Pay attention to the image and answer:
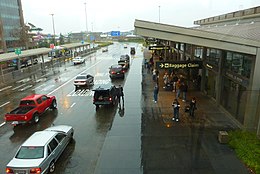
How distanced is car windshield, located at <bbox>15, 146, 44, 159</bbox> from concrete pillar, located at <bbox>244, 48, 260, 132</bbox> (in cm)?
1033

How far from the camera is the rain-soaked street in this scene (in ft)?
30.5

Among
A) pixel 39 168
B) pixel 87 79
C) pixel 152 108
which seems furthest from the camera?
pixel 87 79

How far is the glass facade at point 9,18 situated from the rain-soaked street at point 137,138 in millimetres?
74722

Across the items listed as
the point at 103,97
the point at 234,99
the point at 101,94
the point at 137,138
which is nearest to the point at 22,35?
the point at 101,94

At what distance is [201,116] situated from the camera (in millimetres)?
14555

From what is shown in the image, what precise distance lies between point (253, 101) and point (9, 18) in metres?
98.8

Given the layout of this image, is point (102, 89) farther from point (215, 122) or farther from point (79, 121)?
point (215, 122)

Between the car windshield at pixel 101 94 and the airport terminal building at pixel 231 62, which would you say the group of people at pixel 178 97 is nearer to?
the airport terminal building at pixel 231 62

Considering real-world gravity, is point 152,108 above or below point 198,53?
below

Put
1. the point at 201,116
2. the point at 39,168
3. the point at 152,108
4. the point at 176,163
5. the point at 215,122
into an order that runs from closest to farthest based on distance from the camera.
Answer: the point at 39,168 → the point at 176,163 → the point at 215,122 → the point at 201,116 → the point at 152,108

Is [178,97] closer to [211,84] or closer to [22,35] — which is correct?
[211,84]

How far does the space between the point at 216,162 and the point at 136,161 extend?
3446mm

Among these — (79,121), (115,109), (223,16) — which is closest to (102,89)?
(115,109)

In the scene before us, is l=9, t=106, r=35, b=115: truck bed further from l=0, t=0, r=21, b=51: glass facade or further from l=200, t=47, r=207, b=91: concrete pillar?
l=0, t=0, r=21, b=51: glass facade
